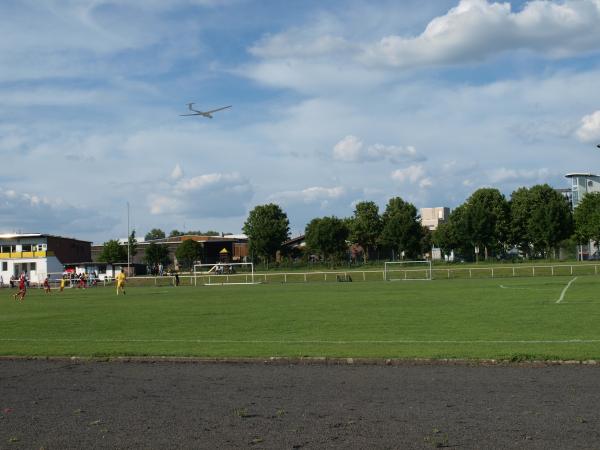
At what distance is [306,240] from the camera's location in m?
149

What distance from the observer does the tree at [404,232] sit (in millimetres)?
138625

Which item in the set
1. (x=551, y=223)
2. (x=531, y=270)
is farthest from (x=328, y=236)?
(x=531, y=270)

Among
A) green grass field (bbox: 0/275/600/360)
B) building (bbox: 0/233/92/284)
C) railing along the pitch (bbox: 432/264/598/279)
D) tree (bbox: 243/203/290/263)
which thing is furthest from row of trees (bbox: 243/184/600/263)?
green grass field (bbox: 0/275/600/360)

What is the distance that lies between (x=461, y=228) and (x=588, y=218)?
22.1 metres

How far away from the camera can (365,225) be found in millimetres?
148375

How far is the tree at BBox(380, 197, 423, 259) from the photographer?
13862cm

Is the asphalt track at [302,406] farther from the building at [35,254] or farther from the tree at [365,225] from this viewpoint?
the tree at [365,225]

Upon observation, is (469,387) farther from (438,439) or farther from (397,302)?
(397,302)

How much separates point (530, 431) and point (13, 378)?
10982 mm

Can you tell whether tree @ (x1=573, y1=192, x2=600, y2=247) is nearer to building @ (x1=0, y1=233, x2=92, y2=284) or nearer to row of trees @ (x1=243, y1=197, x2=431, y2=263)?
row of trees @ (x1=243, y1=197, x2=431, y2=263)

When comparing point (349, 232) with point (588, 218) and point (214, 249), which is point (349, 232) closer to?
point (214, 249)

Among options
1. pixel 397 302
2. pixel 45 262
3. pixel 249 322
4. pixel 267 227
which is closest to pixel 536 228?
pixel 267 227

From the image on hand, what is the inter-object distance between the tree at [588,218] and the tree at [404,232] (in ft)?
99.1

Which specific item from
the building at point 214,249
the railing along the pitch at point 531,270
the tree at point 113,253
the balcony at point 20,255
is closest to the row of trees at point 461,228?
the building at point 214,249
